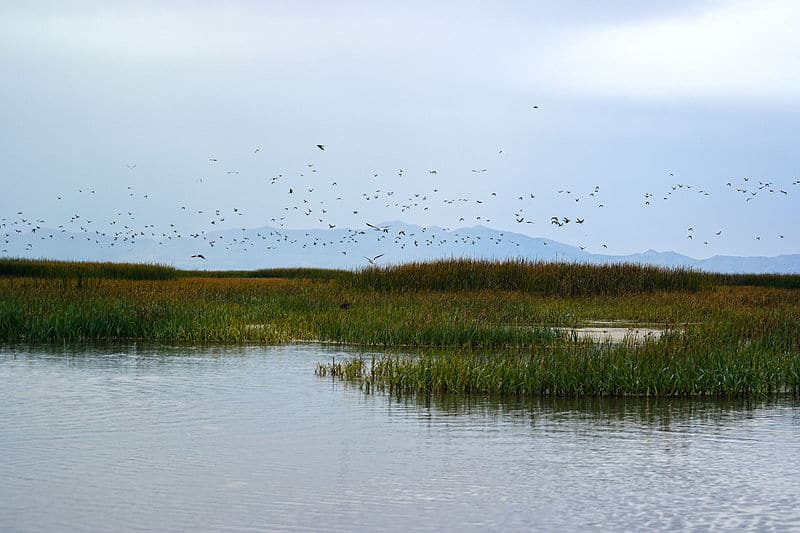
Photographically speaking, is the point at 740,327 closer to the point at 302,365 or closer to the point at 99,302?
the point at 302,365

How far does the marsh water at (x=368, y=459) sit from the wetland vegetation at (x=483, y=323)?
0.77 metres

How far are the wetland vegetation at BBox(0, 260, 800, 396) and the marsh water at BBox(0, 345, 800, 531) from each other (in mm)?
774

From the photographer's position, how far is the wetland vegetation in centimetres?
1516

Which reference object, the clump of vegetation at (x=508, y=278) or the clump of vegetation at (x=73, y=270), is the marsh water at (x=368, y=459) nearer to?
the clump of vegetation at (x=508, y=278)

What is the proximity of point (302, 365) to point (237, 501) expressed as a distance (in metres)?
9.56

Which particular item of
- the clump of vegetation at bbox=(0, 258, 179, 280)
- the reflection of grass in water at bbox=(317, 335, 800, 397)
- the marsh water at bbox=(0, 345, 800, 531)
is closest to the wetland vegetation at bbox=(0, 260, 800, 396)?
the reflection of grass in water at bbox=(317, 335, 800, 397)

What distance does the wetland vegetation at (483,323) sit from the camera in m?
15.2

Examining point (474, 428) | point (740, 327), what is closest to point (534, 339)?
point (740, 327)

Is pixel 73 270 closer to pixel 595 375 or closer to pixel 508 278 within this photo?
pixel 508 278

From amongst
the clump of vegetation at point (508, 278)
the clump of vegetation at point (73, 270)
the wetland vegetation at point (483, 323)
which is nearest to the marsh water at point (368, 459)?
the wetland vegetation at point (483, 323)

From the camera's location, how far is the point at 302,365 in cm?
1805

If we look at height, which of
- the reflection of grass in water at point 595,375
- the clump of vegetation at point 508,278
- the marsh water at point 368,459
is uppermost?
the clump of vegetation at point 508,278

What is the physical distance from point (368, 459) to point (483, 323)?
1240 cm

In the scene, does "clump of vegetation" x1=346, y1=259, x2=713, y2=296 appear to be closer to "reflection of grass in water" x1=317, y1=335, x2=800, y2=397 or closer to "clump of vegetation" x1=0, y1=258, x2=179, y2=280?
"clump of vegetation" x1=0, y1=258, x2=179, y2=280
